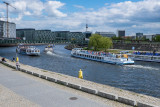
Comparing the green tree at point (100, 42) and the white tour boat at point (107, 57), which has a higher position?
the green tree at point (100, 42)

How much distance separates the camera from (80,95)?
60.0ft

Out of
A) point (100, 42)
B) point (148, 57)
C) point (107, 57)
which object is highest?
point (100, 42)

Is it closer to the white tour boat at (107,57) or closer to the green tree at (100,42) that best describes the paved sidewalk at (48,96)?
the white tour boat at (107,57)

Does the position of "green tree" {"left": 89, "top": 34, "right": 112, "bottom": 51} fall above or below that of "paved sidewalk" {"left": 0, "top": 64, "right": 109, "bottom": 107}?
above

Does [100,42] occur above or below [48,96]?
above

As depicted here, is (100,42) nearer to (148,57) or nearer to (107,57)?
(148,57)

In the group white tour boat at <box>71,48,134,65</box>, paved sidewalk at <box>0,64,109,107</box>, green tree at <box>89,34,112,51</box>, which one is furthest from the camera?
green tree at <box>89,34,112,51</box>

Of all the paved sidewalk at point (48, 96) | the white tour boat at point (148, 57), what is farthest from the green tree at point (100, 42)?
the paved sidewalk at point (48, 96)

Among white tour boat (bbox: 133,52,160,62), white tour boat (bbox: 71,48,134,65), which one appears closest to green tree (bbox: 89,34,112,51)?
white tour boat (bbox: 71,48,134,65)

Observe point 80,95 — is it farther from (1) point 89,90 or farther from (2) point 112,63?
(2) point 112,63

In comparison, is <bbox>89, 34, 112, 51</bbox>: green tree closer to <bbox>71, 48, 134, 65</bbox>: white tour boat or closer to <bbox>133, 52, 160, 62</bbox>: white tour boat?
<bbox>71, 48, 134, 65</bbox>: white tour boat

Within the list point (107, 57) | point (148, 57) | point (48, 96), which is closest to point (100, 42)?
point (148, 57)

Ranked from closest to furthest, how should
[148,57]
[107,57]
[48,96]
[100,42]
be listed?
[48,96] → [107,57] → [148,57] → [100,42]

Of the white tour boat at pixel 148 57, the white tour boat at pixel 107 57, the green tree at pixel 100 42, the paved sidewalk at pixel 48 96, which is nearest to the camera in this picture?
the paved sidewalk at pixel 48 96
